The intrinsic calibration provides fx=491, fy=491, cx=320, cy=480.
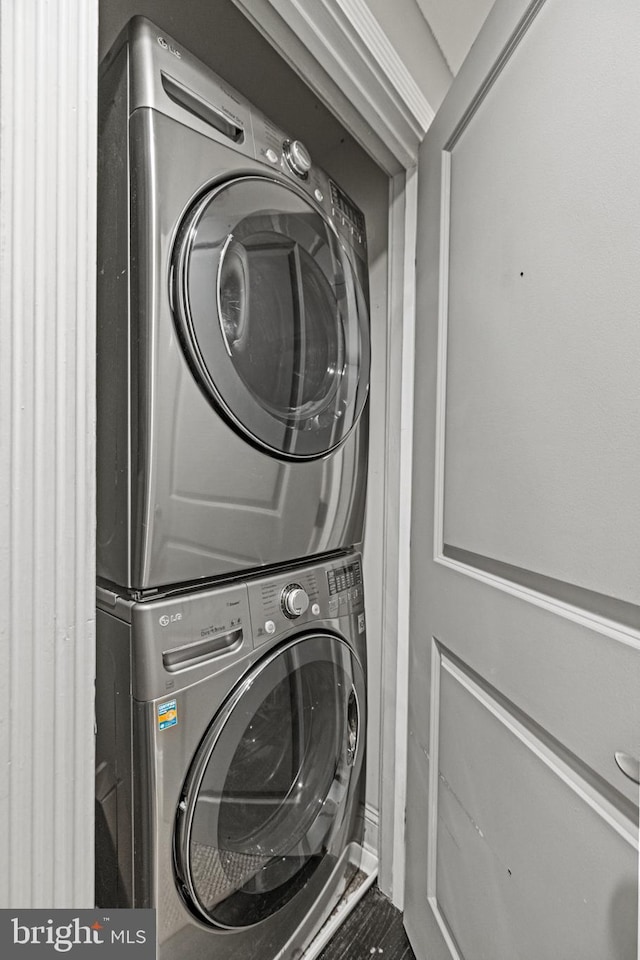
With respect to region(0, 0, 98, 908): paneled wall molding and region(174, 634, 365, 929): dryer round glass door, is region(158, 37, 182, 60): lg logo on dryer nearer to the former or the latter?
region(0, 0, 98, 908): paneled wall molding

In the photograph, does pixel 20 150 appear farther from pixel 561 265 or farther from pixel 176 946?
pixel 176 946

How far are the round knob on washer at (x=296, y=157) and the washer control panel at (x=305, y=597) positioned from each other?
88 cm

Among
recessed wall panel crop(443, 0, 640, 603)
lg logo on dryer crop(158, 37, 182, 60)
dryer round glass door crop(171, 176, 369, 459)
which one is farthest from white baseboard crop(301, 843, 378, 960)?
lg logo on dryer crop(158, 37, 182, 60)

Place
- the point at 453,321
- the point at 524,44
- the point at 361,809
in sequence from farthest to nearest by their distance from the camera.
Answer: the point at 361,809, the point at 453,321, the point at 524,44

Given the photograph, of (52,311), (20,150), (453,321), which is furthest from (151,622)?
(453,321)

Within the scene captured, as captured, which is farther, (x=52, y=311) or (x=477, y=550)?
(x=477, y=550)

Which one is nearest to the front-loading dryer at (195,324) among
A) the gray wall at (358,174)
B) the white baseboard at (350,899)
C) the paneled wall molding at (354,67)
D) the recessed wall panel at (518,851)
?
the paneled wall molding at (354,67)

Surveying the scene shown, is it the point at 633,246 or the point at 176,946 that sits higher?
the point at 633,246

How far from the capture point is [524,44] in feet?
2.52

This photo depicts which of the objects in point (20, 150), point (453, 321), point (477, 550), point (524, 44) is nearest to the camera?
point (20, 150)

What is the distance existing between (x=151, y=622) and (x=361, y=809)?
1.06 meters

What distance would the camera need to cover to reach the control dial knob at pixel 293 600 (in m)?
1.05

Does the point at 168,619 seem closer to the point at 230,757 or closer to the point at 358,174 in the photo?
the point at 230,757

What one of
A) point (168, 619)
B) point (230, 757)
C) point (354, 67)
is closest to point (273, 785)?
point (230, 757)
